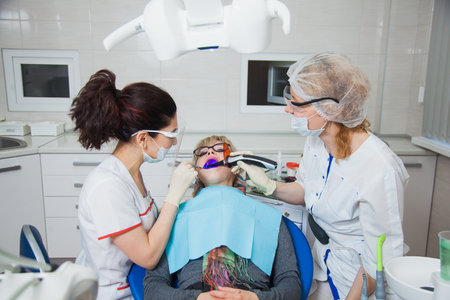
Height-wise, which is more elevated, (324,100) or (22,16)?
(22,16)

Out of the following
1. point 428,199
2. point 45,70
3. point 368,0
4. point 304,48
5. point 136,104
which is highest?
point 368,0

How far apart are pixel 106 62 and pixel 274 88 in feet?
4.54

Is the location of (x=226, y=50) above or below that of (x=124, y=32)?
above

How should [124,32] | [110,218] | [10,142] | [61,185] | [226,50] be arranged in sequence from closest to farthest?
[124,32] < [110,218] < [61,185] < [10,142] < [226,50]

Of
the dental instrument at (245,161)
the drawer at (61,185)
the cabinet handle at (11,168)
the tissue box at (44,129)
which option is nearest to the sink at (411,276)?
the dental instrument at (245,161)

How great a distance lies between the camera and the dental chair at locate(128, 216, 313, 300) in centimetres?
122

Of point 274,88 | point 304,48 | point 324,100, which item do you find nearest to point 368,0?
point 304,48

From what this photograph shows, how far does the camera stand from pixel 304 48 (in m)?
2.84

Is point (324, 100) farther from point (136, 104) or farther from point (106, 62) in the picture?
point (106, 62)

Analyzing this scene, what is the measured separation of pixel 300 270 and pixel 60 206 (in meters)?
1.82

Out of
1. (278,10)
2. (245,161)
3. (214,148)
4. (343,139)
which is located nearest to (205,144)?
(214,148)

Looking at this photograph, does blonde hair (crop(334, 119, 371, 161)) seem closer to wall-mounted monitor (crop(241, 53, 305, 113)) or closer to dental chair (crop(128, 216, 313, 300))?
dental chair (crop(128, 216, 313, 300))

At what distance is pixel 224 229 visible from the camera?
141cm

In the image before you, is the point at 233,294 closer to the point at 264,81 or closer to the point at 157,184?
the point at 157,184
